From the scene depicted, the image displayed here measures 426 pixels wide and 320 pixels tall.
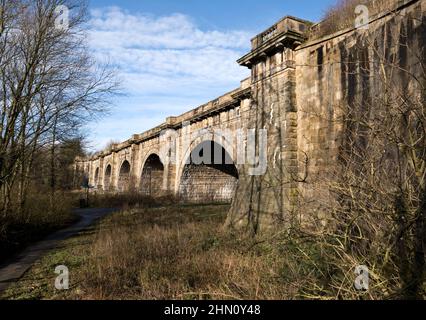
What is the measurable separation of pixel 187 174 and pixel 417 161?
60.1 ft

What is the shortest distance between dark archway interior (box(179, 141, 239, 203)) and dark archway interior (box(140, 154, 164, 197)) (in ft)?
18.0

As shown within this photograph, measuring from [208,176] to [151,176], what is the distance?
7.56 metres

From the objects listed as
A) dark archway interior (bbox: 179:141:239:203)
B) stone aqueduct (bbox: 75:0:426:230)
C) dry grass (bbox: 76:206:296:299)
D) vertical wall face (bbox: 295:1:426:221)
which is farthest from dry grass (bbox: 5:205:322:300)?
dark archway interior (bbox: 179:141:239:203)

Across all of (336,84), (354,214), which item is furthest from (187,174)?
(354,214)

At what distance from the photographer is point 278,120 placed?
864cm

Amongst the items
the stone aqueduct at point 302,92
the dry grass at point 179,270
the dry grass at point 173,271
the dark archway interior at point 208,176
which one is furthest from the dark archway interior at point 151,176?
the dry grass at point 179,270

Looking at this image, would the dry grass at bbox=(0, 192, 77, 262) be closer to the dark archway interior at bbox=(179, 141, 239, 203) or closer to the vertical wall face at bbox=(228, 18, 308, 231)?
the vertical wall face at bbox=(228, 18, 308, 231)

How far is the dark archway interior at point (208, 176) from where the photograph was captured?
18875 millimetres

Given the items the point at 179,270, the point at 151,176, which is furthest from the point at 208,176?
the point at 179,270

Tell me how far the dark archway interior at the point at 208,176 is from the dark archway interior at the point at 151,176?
547 cm

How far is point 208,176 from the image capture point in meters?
22.8

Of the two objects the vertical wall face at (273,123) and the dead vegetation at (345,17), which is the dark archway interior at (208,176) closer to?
the vertical wall face at (273,123)

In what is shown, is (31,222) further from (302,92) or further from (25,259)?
(302,92)

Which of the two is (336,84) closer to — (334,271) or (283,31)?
(283,31)
